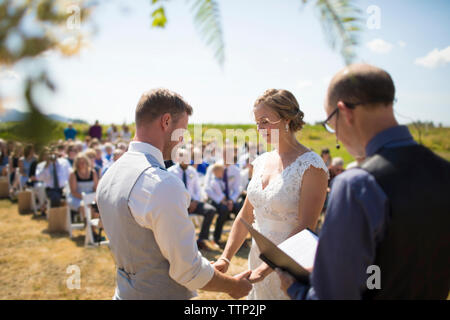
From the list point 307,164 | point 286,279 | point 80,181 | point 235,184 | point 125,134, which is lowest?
point 235,184

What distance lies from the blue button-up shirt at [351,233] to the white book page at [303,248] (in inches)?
14.0

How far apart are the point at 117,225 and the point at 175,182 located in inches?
15.8

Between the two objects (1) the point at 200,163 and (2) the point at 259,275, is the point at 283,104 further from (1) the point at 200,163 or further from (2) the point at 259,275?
(1) the point at 200,163

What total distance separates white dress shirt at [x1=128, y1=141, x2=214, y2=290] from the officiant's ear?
322mm

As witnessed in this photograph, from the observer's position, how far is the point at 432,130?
1.51m

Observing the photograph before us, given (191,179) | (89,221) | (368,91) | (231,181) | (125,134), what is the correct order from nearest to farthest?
(368,91) < (89,221) < (191,179) < (231,181) < (125,134)

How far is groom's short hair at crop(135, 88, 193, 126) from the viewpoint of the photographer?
6.10 feet

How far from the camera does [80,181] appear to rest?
24.2 ft

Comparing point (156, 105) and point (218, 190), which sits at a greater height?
point (156, 105)

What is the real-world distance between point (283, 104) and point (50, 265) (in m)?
5.48

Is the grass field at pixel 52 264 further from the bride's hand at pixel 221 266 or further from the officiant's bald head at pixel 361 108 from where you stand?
the officiant's bald head at pixel 361 108

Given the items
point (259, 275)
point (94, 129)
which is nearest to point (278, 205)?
point (259, 275)

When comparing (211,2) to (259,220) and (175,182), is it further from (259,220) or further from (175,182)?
(259,220)

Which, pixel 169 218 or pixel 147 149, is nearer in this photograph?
pixel 169 218
